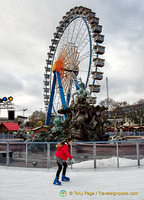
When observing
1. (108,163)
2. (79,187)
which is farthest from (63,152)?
(108,163)

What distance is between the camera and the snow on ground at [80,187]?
5.18 m

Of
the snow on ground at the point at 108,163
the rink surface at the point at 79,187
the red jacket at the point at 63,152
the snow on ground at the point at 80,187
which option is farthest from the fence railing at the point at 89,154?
the red jacket at the point at 63,152

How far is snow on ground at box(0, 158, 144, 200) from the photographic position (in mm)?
5176

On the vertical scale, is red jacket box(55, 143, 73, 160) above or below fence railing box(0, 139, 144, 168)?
above

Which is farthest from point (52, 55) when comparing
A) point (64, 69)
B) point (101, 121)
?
point (101, 121)

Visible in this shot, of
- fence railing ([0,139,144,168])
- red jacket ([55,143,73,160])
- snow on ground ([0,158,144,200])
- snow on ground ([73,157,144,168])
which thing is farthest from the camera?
fence railing ([0,139,144,168])

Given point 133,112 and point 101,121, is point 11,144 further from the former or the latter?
point 133,112

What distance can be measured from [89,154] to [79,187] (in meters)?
3.16

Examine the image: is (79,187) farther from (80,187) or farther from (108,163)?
(108,163)

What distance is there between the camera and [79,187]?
6051mm

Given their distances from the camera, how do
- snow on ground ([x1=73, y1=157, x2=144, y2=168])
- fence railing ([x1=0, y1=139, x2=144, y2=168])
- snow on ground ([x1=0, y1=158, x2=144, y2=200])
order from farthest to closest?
fence railing ([x1=0, y1=139, x2=144, y2=168]) < snow on ground ([x1=73, y1=157, x2=144, y2=168]) < snow on ground ([x1=0, y1=158, x2=144, y2=200])

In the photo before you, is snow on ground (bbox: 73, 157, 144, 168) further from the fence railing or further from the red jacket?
the red jacket

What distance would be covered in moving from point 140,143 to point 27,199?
591 cm

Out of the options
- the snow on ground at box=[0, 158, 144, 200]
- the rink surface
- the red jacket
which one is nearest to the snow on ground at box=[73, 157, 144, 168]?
the snow on ground at box=[0, 158, 144, 200]
